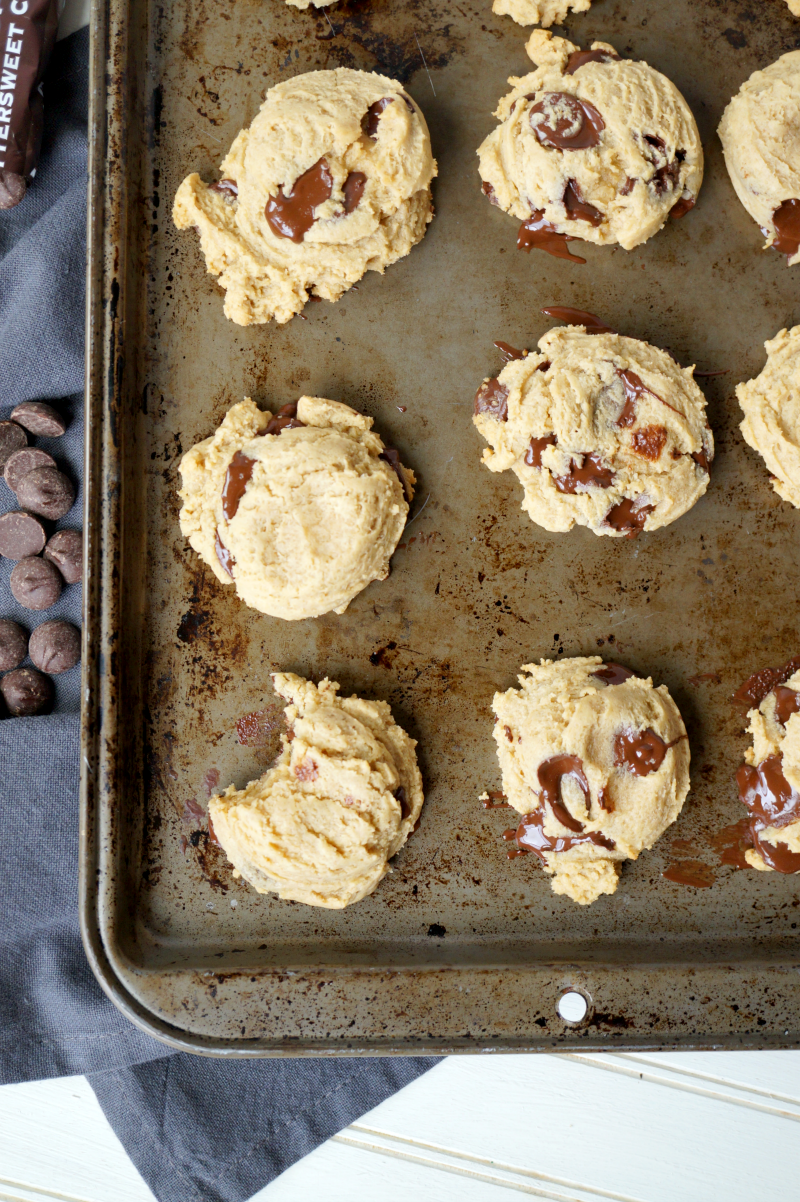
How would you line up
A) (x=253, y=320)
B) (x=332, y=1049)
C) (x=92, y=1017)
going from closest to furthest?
(x=332, y=1049) → (x=253, y=320) → (x=92, y=1017)

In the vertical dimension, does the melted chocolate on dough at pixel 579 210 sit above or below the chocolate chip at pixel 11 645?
above

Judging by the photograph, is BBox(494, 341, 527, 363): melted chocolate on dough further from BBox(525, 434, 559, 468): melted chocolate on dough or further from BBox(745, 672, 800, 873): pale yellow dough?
BBox(745, 672, 800, 873): pale yellow dough

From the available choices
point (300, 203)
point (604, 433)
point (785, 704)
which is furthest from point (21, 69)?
point (785, 704)

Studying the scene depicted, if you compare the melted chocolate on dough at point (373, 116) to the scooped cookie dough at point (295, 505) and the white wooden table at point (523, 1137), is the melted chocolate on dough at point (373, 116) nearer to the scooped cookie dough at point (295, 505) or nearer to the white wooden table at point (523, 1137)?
the scooped cookie dough at point (295, 505)

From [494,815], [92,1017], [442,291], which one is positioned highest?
[442,291]

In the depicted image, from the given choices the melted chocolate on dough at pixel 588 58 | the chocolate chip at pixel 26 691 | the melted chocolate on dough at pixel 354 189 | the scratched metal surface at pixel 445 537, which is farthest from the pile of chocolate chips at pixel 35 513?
the melted chocolate on dough at pixel 588 58

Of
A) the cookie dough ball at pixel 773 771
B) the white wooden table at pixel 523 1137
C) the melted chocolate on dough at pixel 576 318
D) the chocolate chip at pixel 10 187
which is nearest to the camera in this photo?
the cookie dough ball at pixel 773 771

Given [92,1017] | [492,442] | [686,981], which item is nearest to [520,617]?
[492,442]

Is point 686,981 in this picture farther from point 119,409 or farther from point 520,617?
point 119,409
